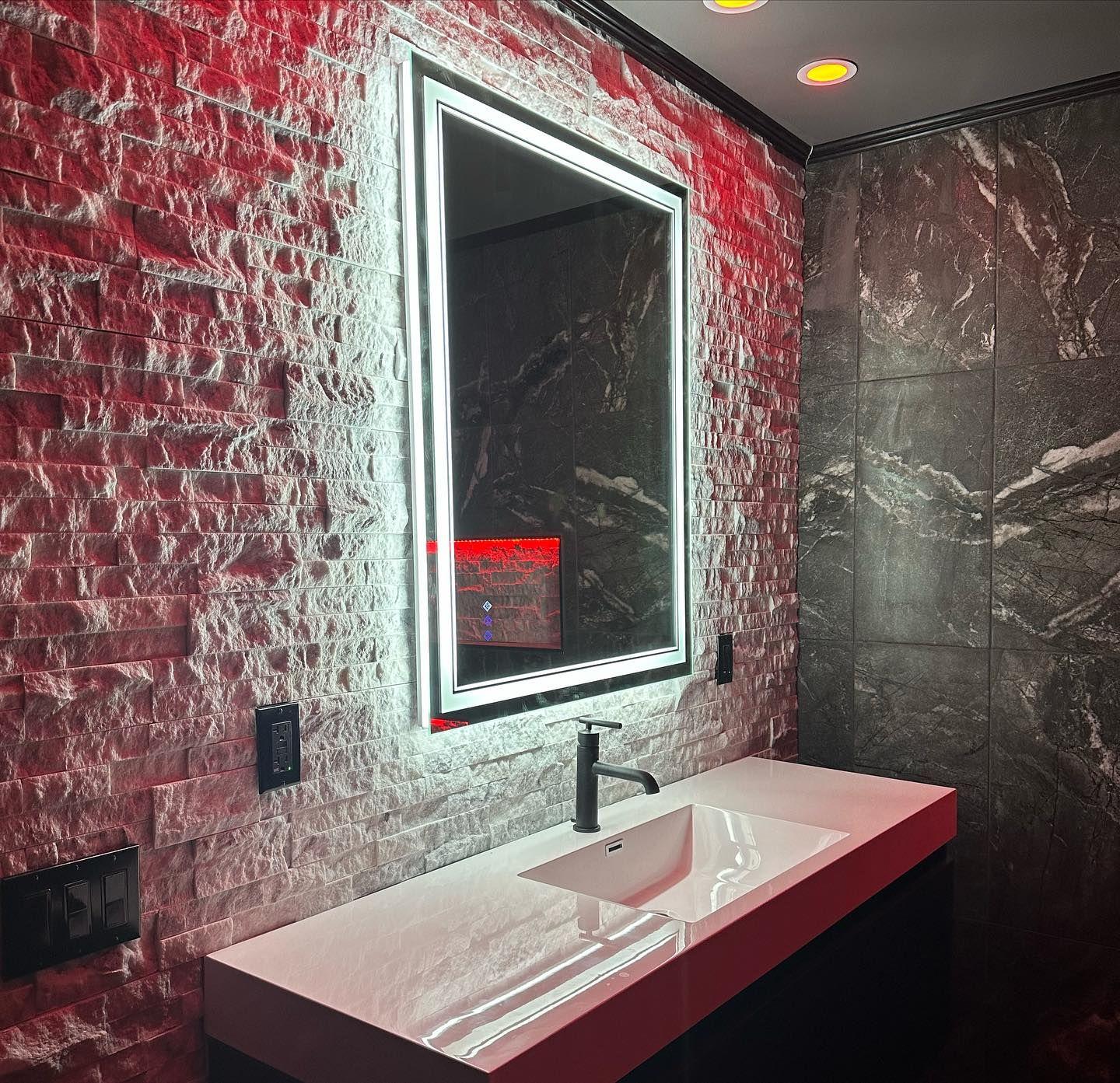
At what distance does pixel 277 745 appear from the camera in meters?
1.45

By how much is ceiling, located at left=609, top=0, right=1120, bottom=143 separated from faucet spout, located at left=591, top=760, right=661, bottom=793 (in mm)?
1540

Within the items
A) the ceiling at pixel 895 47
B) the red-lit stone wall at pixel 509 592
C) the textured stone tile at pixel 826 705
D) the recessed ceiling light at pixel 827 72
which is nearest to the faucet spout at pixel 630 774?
the red-lit stone wall at pixel 509 592

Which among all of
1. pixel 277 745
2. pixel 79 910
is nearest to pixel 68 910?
pixel 79 910

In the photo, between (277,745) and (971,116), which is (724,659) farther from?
(971,116)

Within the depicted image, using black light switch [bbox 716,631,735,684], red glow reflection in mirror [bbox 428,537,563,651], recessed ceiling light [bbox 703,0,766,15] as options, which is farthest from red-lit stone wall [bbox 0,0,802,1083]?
black light switch [bbox 716,631,735,684]

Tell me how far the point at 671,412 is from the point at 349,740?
3.71ft

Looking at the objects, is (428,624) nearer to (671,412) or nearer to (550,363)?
(550,363)

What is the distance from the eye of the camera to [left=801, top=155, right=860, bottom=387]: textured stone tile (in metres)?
2.77

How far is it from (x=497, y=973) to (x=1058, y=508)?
1.85 metres

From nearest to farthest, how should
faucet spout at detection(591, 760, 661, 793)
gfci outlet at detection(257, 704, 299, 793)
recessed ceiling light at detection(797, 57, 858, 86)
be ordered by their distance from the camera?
gfci outlet at detection(257, 704, 299, 793), faucet spout at detection(591, 760, 661, 793), recessed ceiling light at detection(797, 57, 858, 86)

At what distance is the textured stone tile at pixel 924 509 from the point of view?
2570 millimetres

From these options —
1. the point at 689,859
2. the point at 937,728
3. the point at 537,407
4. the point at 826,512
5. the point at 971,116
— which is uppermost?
the point at 971,116

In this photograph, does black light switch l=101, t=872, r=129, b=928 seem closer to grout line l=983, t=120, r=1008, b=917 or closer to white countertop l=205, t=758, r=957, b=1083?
white countertop l=205, t=758, r=957, b=1083

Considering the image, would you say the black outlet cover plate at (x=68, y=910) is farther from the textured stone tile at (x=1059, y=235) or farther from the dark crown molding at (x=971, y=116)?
the dark crown molding at (x=971, y=116)
